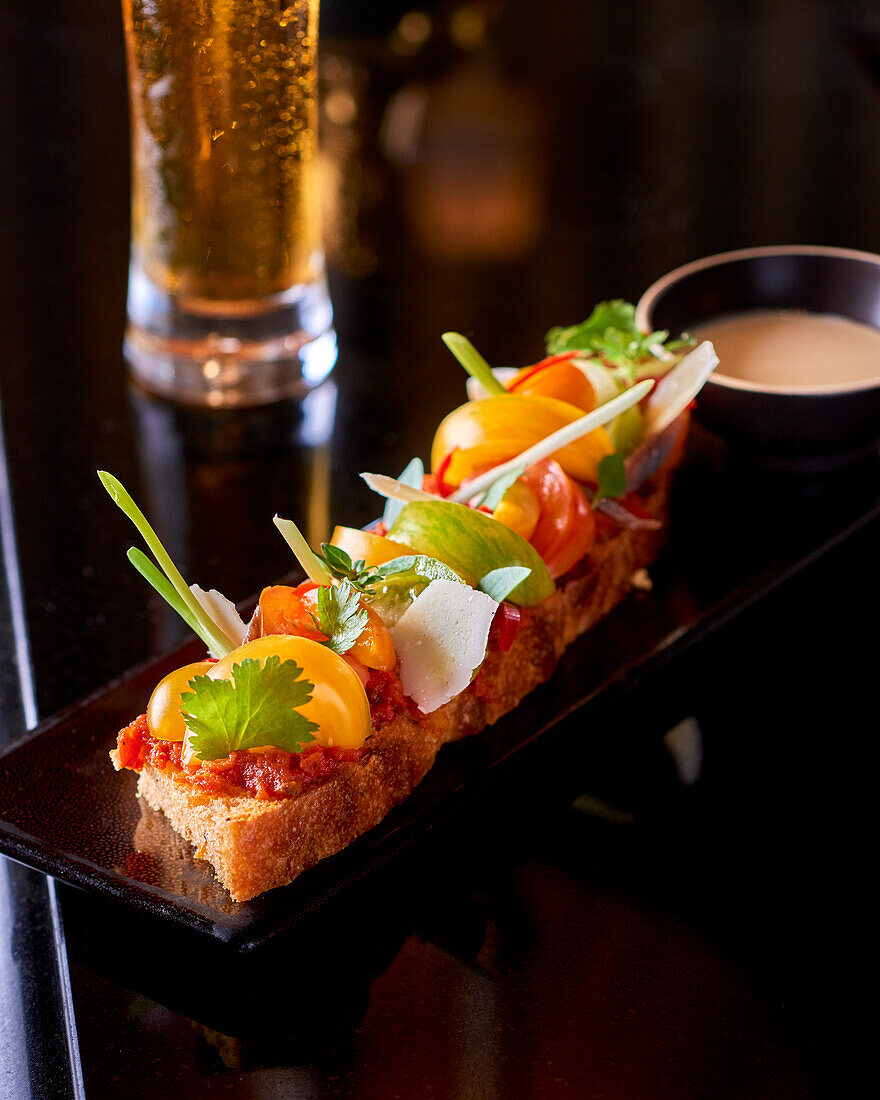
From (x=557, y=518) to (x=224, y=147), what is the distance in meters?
0.64

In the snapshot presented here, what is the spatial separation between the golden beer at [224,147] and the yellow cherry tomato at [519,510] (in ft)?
1.92

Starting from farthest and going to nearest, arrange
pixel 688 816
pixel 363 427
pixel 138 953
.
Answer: pixel 363 427 < pixel 688 816 < pixel 138 953

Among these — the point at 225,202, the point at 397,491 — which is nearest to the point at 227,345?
the point at 225,202

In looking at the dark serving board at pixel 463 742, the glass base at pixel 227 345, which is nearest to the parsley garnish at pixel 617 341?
the dark serving board at pixel 463 742

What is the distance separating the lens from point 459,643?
106 cm

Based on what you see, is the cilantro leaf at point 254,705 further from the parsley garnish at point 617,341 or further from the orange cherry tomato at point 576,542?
the parsley garnish at point 617,341

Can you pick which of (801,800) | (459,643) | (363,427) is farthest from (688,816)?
(363,427)

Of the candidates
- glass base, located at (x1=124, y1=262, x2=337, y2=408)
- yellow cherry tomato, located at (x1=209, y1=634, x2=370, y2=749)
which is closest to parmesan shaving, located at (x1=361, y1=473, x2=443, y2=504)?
yellow cherry tomato, located at (x1=209, y1=634, x2=370, y2=749)

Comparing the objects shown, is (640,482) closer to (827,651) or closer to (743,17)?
(827,651)

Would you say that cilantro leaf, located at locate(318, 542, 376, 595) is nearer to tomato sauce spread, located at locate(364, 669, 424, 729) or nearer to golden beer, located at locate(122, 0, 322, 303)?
tomato sauce spread, located at locate(364, 669, 424, 729)

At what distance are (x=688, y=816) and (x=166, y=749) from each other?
45cm

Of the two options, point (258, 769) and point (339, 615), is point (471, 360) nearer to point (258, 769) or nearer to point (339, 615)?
point (339, 615)

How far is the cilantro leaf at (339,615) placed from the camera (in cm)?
104

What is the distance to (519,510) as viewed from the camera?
1.24 meters
